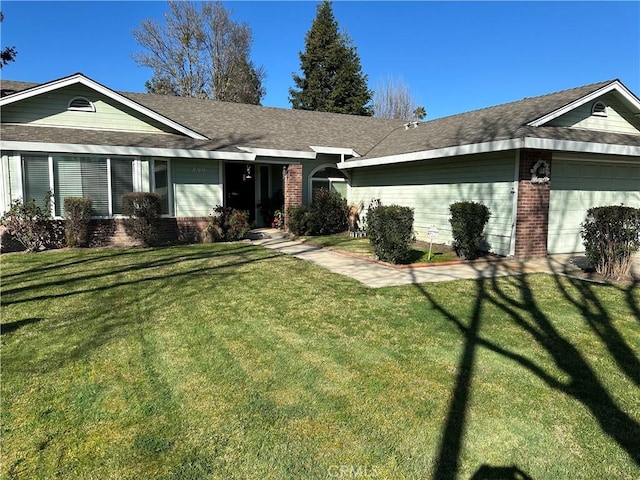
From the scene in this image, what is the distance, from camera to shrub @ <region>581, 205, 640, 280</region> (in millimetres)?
7074

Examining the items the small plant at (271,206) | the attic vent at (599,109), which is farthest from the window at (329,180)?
the attic vent at (599,109)

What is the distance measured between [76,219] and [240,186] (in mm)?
6554

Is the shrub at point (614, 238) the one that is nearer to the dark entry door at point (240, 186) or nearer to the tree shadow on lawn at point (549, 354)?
the tree shadow on lawn at point (549, 354)

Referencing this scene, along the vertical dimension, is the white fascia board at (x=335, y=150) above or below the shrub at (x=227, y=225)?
above

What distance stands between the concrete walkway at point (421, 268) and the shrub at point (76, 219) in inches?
202

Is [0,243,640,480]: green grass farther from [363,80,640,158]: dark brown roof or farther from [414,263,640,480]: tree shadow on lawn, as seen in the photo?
[363,80,640,158]: dark brown roof

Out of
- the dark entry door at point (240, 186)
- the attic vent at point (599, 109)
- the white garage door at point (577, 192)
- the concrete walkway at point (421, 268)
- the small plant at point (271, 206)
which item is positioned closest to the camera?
the concrete walkway at point (421, 268)

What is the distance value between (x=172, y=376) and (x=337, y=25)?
35.1 metres

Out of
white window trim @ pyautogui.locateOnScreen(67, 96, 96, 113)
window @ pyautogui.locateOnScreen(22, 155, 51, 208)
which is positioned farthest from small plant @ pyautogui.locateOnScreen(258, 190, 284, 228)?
window @ pyautogui.locateOnScreen(22, 155, 51, 208)

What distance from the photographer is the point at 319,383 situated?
11.6 ft

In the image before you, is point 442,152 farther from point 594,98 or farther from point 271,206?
point 271,206

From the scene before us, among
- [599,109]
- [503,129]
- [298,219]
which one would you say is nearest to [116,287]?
[298,219]

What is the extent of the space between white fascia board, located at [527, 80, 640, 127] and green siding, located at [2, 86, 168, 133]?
10613 millimetres

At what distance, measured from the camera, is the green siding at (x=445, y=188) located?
9656 millimetres
